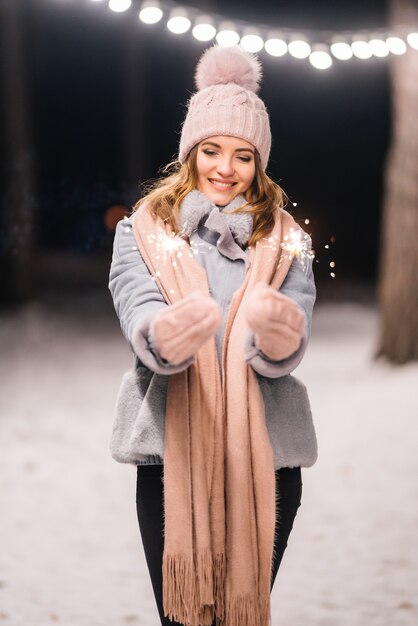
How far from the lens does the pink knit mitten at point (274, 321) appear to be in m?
1.66

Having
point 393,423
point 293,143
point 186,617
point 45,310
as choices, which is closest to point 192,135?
point 186,617

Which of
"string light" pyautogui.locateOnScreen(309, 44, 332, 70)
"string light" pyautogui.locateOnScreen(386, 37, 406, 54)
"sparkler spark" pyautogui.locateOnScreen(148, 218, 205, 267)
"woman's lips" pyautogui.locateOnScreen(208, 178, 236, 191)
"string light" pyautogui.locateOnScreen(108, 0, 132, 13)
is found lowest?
"sparkler spark" pyautogui.locateOnScreen(148, 218, 205, 267)

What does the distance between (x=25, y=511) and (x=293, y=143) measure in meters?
14.9

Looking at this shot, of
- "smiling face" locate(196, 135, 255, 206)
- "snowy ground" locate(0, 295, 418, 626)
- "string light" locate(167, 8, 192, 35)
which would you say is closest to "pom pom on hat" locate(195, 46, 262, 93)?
"smiling face" locate(196, 135, 255, 206)

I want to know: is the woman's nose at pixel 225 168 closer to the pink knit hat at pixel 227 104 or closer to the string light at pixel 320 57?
the pink knit hat at pixel 227 104

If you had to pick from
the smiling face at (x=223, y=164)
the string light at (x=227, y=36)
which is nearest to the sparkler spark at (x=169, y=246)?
the smiling face at (x=223, y=164)

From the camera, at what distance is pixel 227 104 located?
6.31 feet

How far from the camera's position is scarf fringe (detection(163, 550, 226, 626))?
182 cm

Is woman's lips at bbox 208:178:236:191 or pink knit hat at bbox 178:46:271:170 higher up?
pink knit hat at bbox 178:46:271:170

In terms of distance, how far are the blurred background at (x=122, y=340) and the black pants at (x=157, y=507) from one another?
0.50 metres

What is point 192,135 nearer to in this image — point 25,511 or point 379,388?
point 25,511

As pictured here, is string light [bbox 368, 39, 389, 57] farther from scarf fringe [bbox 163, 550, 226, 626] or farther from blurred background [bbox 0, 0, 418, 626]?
scarf fringe [bbox 163, 550, 226, 626]

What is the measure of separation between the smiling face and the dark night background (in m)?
8.23

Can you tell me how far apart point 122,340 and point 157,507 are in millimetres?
8579
